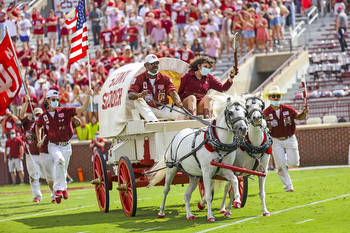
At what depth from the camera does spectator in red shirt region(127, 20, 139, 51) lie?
1321 inches

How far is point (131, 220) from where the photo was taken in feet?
45.9

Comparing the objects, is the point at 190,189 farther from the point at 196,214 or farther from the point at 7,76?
the point at 7,76

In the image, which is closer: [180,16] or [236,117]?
[236,117]

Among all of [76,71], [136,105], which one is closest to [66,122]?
[136,105]

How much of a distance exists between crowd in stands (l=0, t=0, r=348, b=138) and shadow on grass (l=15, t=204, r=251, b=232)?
42.7ft

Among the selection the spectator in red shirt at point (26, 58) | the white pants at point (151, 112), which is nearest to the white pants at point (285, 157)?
the white pants at point (151, 112)

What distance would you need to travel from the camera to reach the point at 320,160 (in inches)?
1046

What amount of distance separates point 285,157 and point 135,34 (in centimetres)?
1674

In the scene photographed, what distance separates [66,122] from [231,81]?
365 centimetres

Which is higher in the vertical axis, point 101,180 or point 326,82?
point 326,82

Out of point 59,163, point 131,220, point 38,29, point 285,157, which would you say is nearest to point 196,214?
point 131,220

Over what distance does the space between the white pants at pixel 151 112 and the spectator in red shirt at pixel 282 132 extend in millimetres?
2996

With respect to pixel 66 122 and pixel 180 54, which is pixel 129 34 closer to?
pixel 180 54

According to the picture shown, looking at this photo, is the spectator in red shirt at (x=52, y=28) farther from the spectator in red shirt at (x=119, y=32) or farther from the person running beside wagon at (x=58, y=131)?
the person running beside wagon at (x=58, y=131)
